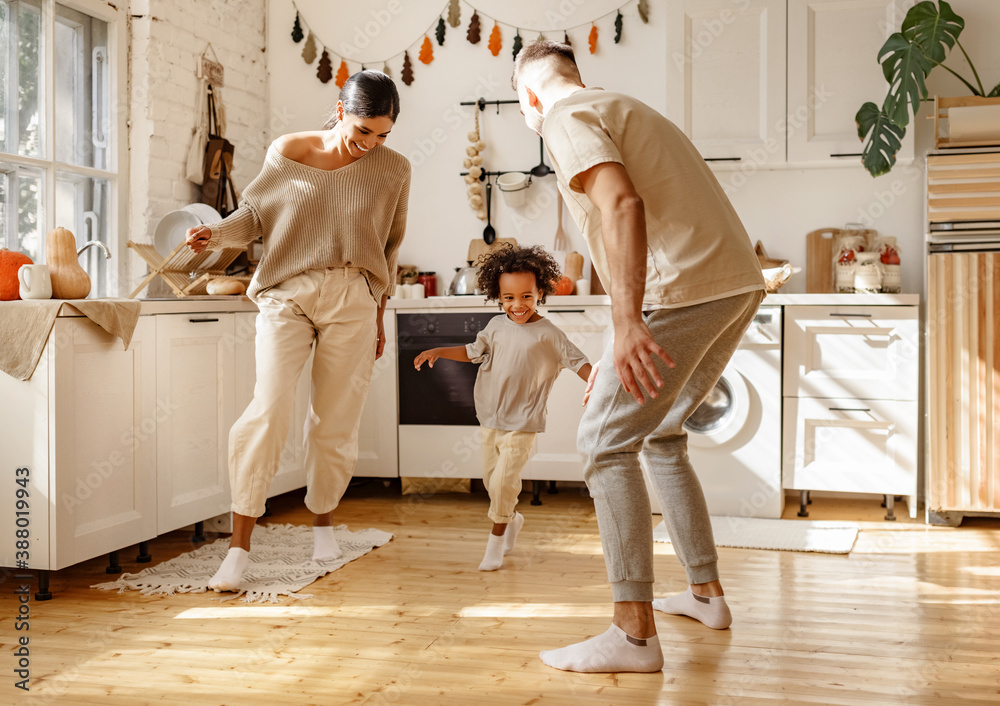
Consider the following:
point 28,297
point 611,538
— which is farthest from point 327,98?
point 611,538

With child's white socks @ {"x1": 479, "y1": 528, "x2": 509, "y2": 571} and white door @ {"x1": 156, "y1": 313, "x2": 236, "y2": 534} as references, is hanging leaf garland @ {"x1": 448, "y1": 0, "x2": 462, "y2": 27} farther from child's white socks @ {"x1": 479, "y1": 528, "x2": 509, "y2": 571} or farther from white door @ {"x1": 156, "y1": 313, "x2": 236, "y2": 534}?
child's white socks @ {"x1": 479, "y1": 528, "x2": 509, "y2": 571}

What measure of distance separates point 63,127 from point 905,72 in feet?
9.91

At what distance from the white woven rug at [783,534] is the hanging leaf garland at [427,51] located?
2.41 meters

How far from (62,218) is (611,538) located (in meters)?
2.46

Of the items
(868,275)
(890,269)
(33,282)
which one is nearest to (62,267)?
(33,282)

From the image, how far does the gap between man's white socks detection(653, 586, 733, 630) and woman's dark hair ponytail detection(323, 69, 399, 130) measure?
1426 mm

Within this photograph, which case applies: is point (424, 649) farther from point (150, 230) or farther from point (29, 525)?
→ point (150, 230)

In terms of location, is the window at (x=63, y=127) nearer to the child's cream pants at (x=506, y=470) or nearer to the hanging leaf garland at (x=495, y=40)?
the hanging leaf garland at (x=495, y=40)

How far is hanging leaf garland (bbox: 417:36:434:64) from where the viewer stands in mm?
4215

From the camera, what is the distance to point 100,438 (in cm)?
253

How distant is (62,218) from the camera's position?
3.22m

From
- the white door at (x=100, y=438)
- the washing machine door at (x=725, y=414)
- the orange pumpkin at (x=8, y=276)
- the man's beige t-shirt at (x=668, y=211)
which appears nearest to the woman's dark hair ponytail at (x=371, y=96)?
the man's beige t-shirt at (x=668, y=211)

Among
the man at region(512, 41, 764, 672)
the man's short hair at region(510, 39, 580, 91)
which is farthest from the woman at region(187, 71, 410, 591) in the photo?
the man at region(512, 41, 764, 672)

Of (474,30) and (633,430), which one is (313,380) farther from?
(474,30)
